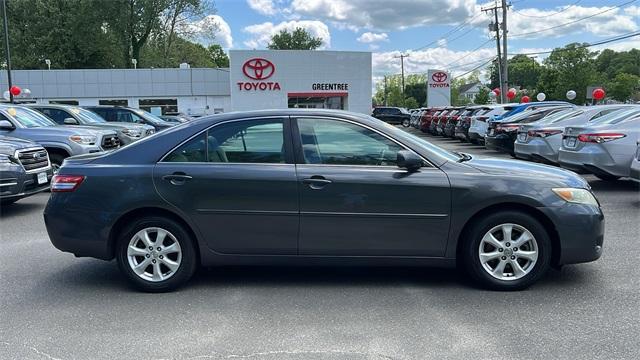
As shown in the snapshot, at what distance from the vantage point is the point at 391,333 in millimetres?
3945

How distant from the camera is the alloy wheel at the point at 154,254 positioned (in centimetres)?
478

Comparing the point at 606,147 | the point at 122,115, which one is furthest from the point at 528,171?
the point at 122,115

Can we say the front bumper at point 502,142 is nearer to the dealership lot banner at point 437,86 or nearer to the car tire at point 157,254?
the car tire at point 157,254

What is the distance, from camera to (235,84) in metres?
37.4

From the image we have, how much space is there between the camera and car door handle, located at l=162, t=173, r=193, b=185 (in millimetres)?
4715

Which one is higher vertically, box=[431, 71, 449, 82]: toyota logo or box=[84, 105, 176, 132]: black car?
box=[431, 71, 449, 82]: toyota logo

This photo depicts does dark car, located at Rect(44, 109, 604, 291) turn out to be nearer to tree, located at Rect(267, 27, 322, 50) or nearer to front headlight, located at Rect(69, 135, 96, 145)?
front headlight, located at Rect(69, 135, 96, 145)

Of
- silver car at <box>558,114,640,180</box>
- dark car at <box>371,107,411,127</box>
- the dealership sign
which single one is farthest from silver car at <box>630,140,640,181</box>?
dark car at <box>371,107,411,127</box>

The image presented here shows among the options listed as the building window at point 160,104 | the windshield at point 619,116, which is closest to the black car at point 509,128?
the windshield at point 619,116

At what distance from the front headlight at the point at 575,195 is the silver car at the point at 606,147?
4.98m

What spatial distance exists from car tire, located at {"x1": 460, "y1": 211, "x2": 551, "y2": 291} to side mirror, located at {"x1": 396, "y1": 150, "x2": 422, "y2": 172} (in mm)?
695

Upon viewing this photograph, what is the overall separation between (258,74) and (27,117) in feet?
87.8

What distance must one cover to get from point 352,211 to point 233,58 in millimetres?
33938

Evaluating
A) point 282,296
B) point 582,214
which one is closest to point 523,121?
point 582,214
